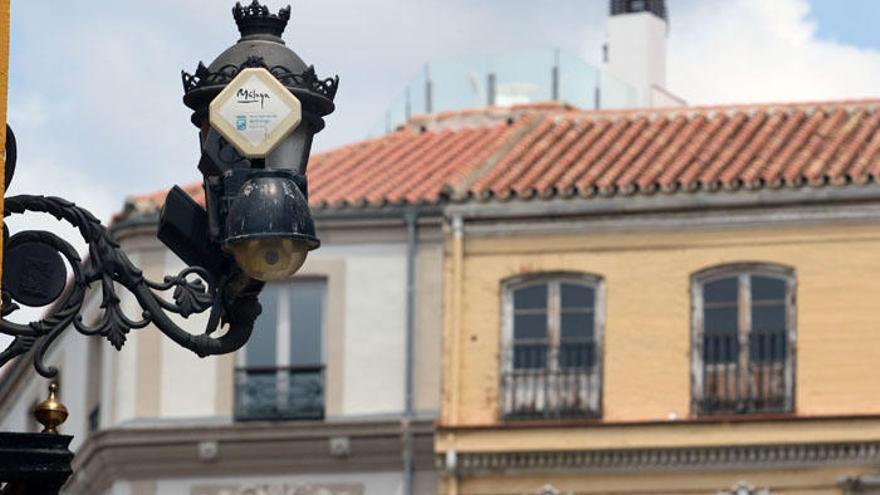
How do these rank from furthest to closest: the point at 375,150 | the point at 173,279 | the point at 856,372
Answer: the point at 375,150, the point at 856,372, the point at 173,279

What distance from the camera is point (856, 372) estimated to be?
139 feet

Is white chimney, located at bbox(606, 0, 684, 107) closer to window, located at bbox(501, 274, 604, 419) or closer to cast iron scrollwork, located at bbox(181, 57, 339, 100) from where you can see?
window, located at bbox(501, 274, 604, 419)

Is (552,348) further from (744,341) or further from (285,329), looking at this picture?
(285,329)

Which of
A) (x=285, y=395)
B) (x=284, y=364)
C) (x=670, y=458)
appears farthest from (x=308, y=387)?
(x=670, y=458)

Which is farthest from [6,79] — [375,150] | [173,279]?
[375,150]

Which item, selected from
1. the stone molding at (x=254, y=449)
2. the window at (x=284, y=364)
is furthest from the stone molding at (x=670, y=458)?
the window at (x=284, y=364)

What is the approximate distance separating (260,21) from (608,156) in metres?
34.0

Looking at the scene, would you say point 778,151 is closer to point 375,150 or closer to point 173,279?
point 375,150

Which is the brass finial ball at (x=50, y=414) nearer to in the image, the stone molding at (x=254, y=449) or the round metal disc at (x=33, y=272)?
the round metal disc at (x=33, y=272)

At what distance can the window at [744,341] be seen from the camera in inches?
1679

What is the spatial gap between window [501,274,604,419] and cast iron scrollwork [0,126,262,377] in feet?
105

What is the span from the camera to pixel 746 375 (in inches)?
1688

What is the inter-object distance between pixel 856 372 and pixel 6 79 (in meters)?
32.9

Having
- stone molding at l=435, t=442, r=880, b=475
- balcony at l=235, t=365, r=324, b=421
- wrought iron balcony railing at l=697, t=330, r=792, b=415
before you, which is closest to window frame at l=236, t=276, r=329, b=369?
balcony at l=235, t=365, r=324, b=421
